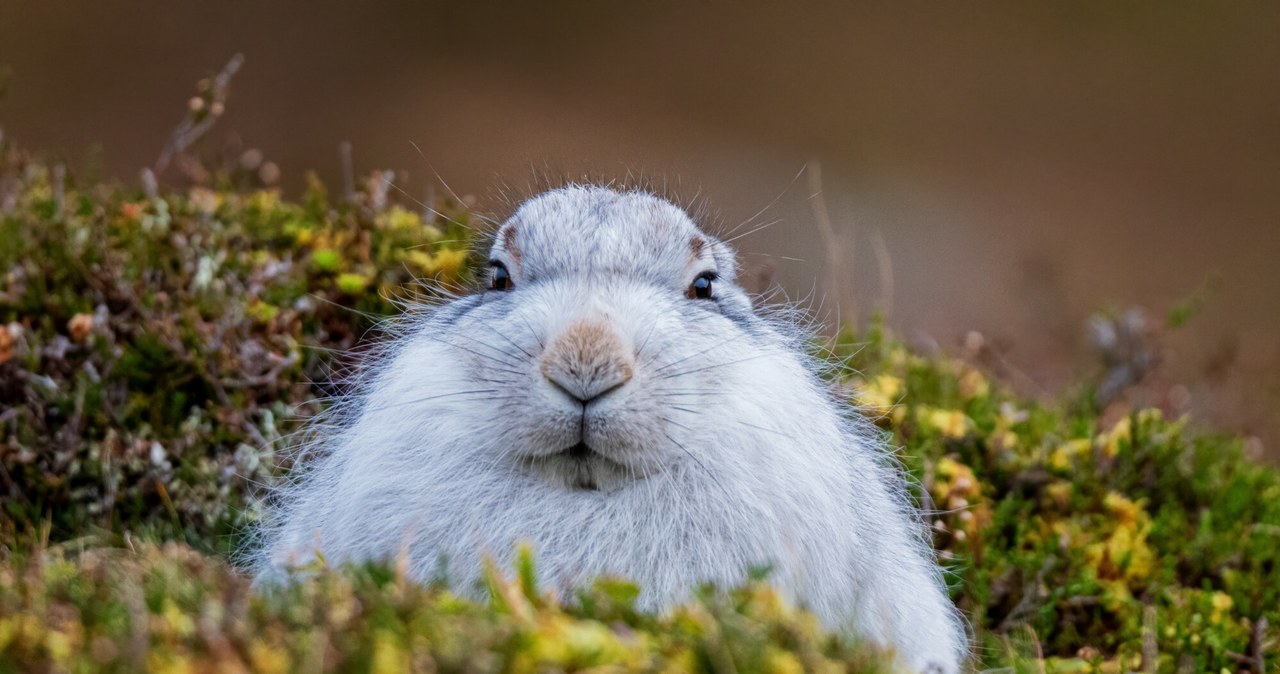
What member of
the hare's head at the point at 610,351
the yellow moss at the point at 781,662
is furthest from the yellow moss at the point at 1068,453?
the yellow moss at the point at 781,662

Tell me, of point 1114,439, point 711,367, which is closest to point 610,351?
point 711,367

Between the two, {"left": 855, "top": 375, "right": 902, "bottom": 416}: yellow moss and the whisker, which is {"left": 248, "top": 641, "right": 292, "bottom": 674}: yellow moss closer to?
the whisker

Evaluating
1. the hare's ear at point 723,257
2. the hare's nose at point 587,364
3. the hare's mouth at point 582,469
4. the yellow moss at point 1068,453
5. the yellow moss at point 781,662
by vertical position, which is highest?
the yellow moss at point 1068,453

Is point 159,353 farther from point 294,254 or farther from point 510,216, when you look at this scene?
point 510,216

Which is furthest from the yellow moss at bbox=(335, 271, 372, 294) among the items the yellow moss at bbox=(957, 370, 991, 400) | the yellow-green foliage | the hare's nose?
the yellow moss at bbox=(957, 370, 991, 400)

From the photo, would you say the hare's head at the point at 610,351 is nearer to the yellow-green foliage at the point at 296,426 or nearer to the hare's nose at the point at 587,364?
the hare's nose at the point at 587,364
